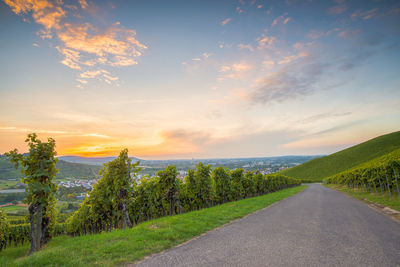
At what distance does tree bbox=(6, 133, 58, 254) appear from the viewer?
8750mm

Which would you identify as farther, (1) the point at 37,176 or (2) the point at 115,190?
(2) the point at 115,190

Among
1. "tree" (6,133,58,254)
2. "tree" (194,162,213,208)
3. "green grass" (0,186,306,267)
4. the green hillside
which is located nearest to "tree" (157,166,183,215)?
"tree" (194,162,213,208)

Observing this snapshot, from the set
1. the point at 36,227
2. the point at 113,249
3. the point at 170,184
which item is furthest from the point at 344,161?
the point at 36,227

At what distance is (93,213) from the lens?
16.2m

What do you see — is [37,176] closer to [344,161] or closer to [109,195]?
[109,195]

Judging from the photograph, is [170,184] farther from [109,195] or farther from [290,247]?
[290,247]

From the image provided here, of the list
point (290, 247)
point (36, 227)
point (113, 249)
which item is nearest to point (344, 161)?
point (290, 247)

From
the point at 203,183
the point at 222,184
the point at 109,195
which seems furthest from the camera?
the point at 222,184

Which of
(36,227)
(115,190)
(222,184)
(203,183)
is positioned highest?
(115,190)

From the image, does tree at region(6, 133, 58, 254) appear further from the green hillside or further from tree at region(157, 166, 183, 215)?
the green hillside

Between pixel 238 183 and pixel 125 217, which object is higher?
pixel 125 217

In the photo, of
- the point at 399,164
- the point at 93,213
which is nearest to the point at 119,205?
the point at 93,213

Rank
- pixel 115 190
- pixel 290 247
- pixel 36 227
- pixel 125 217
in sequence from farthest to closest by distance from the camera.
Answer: pixel 115 190 → pixel 125 217 → pixel 36 227 → pixel 290 247

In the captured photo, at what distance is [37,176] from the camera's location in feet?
29.0
